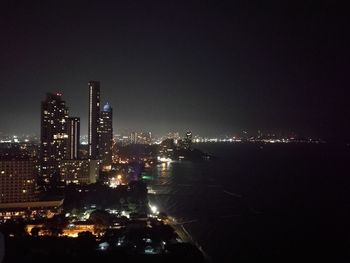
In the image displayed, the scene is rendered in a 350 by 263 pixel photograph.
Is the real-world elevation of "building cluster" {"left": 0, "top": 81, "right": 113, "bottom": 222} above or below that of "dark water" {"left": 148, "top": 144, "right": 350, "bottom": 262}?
above

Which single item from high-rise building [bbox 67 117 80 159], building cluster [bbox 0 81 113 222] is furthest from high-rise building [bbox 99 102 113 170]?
high-rise building [bbox 67 117 80 159]

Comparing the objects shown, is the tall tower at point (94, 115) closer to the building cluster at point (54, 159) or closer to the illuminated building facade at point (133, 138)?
the building cluster at point (54, 159)

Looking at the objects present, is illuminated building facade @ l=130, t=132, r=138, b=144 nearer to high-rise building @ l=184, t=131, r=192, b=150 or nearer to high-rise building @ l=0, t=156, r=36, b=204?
high-rise building @ l=184, t=131, r=192, b=150

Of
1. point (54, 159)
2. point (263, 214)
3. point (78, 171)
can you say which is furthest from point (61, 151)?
point (263, 214)

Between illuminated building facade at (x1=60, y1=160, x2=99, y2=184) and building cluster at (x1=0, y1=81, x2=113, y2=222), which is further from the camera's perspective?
illuminated building facade at (x1=60, y1=160, x2=99, y2=184)

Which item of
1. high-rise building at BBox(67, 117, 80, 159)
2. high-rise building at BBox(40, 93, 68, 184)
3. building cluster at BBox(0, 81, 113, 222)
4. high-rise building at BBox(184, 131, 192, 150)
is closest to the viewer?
building cluster at BBox(0, 81, 113, 222)

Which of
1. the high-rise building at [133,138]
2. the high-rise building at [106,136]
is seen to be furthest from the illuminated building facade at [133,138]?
the high-rise building at [106,136]

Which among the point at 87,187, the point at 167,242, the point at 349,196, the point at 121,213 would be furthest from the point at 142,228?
the point at 349,196
